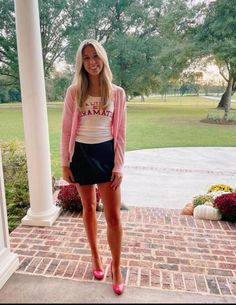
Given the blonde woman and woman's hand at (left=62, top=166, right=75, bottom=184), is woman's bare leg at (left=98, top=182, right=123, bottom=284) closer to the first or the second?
the blonde woman

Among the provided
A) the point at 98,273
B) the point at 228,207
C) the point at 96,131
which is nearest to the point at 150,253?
the point at 98,273

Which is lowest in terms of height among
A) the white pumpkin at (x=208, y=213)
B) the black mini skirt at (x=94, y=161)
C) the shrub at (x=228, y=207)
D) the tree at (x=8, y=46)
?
the white pumpkin at (x=208, y=213)

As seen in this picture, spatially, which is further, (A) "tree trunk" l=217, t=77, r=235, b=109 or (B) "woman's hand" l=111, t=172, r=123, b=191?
(A) "tree trunk" l=217, t=77, r=235, b=109

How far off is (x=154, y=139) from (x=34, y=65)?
7.39 metres

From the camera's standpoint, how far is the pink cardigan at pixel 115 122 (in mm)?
1451

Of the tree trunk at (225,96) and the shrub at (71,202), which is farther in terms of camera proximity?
the tree trunk at (225,96)

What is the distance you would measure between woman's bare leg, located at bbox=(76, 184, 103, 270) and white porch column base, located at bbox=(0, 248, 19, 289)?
0.49 m

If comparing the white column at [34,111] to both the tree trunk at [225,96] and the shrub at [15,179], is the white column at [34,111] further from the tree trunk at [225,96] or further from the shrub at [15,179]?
the tree trunk at [225,96]

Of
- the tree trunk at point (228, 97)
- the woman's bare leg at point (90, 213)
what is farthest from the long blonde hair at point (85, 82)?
the tree trunk at point (228, 97)

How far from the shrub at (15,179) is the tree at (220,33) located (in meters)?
6.04

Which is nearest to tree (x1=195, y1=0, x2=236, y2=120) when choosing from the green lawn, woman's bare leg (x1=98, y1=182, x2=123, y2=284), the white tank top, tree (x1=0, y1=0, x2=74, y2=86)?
the green lawn

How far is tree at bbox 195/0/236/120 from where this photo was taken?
7004 millimetres

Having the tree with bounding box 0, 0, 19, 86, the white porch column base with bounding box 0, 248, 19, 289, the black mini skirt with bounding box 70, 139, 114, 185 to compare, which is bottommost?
the white porch column base with bounding box 0, 248, 19, 289

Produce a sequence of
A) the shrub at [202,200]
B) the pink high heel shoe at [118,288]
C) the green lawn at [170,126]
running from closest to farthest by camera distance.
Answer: the pink high heel shoe at [118,288]
the shrub at [202,200]
the green lawn at [170,126]
